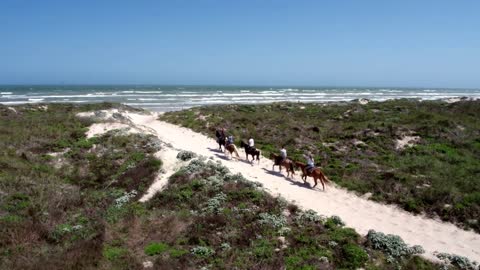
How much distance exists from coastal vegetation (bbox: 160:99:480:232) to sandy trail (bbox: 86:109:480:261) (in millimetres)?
858

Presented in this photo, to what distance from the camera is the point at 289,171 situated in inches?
766

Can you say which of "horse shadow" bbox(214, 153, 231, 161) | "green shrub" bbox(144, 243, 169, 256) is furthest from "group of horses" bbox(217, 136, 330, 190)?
"green shrub" bbox(144, 243, 169, 256)

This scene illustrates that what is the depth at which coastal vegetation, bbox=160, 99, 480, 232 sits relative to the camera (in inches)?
638

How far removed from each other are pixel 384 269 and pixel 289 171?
371 inches

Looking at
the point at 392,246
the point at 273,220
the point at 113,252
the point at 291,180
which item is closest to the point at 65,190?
the point at 113,252

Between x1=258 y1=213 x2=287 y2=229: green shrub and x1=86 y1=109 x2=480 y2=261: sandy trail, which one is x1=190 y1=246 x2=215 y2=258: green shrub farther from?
x1=86 y1=109 x2=480 y2=261: sandy trail

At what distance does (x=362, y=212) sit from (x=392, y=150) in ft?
38.4

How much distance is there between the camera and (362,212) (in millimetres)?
15117

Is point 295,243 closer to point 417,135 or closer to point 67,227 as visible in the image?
point 67,227

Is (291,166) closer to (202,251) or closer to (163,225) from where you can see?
(163,225)

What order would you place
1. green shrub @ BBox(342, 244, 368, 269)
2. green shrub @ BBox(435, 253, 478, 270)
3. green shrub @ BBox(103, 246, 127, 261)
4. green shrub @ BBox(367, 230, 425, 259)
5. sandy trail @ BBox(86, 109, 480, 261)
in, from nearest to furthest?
green shrub @ BBox(103, 246, 127, 261), green shrub @ BBox(342, 244, 368, 269), green shrub @ BBox(435, 253, 478, 270), green shrub @ BBox(367, 230, 425, 259), sandy trail @ BBox(86, 109, 480, 261)

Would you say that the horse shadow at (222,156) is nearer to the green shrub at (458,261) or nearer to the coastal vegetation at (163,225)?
the coastal vegetation at (163,225)

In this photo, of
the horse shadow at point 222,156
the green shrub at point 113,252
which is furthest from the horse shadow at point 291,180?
the green shrub at point 113,252

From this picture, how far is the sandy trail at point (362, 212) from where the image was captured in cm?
1255
